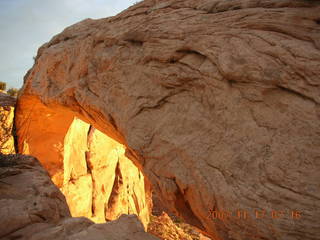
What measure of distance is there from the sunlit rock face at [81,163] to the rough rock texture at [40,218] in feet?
15.3

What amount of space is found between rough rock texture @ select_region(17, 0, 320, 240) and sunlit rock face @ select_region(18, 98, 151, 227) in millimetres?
5275

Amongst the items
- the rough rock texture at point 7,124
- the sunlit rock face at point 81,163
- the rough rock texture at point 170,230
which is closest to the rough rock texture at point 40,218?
the rough rock texture at point 7,124

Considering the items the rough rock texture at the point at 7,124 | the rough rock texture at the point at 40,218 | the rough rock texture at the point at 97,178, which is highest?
the rough rock texture at the point at 7,124

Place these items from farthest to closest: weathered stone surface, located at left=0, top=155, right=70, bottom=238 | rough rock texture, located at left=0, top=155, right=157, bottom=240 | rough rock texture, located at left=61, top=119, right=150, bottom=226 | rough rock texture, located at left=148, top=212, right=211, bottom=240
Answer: rough rock texture, located at left=148, top=212, right=211, bottom=240 < rough rock texture, located at left=61, top=119, right=150, bottom=226 < weathered stone surface, located at left=0, top=155, right=70, bottom=238 < rough rock texture, located at left=0, top=155, right=157, bottom=240

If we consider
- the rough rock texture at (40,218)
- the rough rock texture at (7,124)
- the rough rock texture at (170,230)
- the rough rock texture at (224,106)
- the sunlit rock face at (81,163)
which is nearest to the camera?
the rough rock texture at (224,106)

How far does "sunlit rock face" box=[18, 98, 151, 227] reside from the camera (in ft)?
29.4

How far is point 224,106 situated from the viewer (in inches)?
124

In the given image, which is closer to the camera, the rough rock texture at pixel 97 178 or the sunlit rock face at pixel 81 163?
the sunlit rock face at pixel 81 163

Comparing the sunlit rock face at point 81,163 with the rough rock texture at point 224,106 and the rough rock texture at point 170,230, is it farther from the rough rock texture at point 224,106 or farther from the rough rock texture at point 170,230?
the rough rock texture at point 224,106

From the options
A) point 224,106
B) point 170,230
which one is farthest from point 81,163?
point 224,106

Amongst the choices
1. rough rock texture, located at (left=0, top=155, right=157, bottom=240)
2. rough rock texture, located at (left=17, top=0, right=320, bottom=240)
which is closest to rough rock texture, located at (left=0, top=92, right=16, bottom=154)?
rough rock texture, located at (left=0, top=155, right=157, bottom=240)

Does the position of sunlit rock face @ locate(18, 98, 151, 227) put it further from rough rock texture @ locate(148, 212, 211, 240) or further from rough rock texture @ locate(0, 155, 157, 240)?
rough rock texture @ locate(0, 155, 157, 240)

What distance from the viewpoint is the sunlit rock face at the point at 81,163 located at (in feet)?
29.4

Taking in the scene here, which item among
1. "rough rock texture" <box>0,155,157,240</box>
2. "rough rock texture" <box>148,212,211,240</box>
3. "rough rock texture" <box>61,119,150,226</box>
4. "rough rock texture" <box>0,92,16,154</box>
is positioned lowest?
"rough rock texture" <box>148,212,211,240</box>
